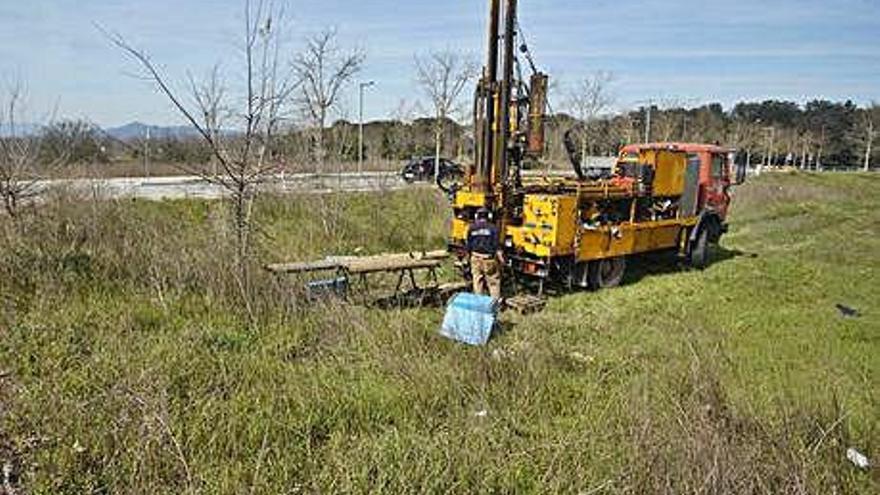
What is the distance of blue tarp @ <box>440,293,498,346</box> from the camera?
7383 mm

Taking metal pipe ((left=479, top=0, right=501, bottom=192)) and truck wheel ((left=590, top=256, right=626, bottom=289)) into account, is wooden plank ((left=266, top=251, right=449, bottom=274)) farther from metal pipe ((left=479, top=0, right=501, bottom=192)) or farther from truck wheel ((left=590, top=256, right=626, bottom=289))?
truck wheel ((left=590, top=256, right=626, bottom=289))

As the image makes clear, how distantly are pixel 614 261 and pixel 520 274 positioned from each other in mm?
1881

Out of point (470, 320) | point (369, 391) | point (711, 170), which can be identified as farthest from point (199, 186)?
point (369, 391)

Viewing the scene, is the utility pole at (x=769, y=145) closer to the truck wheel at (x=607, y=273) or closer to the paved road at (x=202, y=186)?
the paved road at (x=202, y=186)

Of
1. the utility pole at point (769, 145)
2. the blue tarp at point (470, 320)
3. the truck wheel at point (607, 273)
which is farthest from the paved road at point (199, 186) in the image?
the utility pole at point (769, 145)

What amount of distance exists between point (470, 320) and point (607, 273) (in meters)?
5.10

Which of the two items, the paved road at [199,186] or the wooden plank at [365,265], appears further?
the paved road at [199,186]

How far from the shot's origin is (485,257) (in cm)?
968

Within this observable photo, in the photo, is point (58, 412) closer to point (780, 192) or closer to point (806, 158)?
point (780, 192)

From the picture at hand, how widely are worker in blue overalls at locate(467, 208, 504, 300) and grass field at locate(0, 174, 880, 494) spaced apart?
0.63 metres

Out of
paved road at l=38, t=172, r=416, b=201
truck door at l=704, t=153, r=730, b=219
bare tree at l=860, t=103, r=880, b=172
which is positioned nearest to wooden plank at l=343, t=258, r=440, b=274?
paved road at l=38, t=172, r=416, b=201

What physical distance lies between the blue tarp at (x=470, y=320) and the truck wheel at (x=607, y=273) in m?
4.28

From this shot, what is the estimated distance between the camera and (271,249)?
39.3ft

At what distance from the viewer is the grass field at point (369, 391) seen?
3.52 metres
